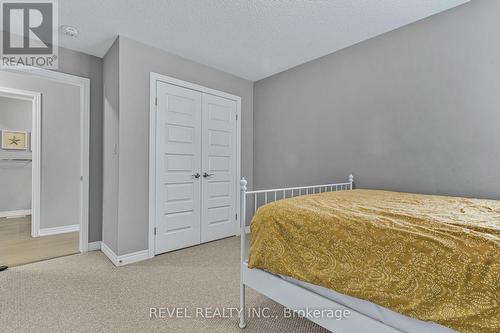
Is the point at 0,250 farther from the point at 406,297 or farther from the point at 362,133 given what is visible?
the point at 362,133

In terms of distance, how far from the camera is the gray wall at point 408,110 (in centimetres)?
194

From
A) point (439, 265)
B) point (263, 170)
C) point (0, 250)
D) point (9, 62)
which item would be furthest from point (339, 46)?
point (0, 250)

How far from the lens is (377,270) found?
3.21 ft

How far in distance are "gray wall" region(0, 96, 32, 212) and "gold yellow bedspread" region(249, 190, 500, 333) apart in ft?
17.4

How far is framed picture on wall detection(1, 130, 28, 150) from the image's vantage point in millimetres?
4348

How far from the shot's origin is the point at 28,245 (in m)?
3.04

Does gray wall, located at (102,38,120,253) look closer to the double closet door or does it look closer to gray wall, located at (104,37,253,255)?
gray wall, located at (104,37,253,255)

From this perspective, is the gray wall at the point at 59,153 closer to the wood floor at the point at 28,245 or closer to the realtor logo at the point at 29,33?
the wood floor at the point at 28,245

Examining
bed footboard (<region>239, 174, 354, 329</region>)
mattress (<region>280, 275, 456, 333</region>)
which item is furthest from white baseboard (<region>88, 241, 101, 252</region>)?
mattress (<region>280, 275, 456, 333</region>)

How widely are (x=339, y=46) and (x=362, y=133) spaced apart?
997mm

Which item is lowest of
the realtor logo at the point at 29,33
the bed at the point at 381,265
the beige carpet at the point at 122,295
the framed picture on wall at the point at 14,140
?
the beige carpet at the point at 122,295

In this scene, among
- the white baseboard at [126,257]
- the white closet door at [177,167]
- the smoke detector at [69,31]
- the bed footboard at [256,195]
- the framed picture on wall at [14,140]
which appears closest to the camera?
the bed footboard at [256,195]

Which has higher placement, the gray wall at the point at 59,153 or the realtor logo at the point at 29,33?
the realtor logo at the point at 29,33

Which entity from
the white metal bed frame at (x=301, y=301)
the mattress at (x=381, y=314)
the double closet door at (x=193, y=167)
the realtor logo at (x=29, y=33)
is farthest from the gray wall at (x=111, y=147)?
the mattress at (x=381, y=314)
